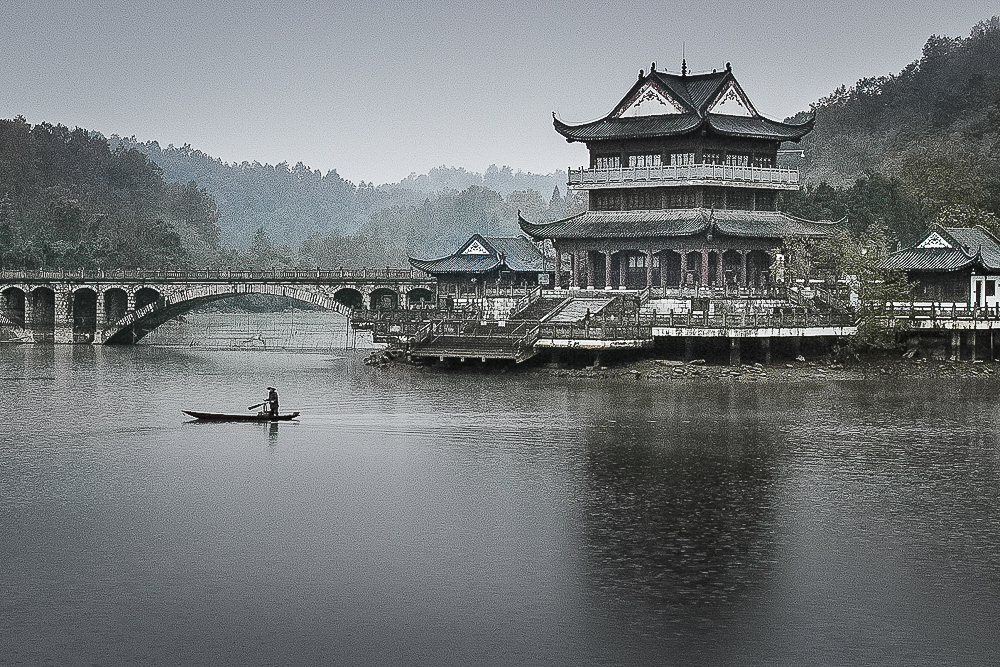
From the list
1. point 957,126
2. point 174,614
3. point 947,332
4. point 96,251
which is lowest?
point 174,614

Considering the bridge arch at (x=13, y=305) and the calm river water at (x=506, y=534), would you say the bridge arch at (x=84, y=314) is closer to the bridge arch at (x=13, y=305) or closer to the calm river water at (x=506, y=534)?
the bridge arch at (x=13, y=305)

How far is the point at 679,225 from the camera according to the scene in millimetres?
101125

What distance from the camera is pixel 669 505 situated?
45.4m

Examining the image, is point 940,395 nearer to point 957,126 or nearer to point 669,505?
point 669,505

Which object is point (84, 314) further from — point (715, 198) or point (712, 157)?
point (712, 157)

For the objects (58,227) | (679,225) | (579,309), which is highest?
(58,227)

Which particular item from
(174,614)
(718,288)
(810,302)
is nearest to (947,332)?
(810,302)

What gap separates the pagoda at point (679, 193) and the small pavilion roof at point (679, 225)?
94 millimetres

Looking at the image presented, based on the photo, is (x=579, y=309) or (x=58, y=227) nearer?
(x=579, y=309)

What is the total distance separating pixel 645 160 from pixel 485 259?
16.0 metres

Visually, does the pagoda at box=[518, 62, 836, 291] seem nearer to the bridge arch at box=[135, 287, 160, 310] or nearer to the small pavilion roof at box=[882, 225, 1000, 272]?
the small pavilion roof at box=[882, 225, 1000, 272]

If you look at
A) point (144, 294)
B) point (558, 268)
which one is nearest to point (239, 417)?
point (558, 268)

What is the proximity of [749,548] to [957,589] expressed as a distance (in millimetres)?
6088

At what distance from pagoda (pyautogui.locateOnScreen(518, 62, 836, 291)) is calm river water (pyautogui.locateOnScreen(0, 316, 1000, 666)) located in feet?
100
